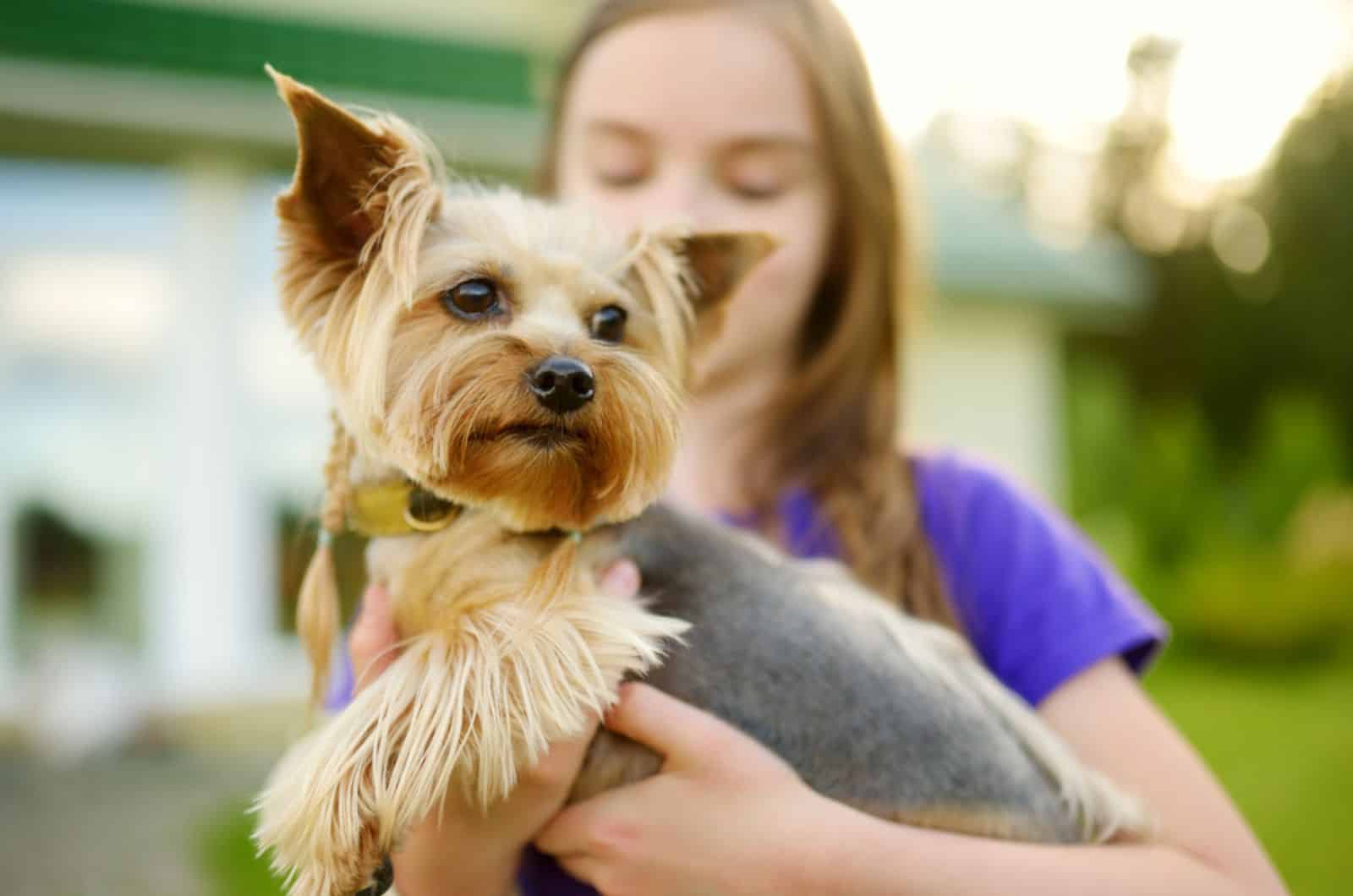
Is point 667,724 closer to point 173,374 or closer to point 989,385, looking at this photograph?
point 173,374

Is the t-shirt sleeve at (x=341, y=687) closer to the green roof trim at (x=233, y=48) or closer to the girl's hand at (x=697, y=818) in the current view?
the girl's hand at (x=697, y=818)

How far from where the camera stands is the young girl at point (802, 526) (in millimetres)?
2021

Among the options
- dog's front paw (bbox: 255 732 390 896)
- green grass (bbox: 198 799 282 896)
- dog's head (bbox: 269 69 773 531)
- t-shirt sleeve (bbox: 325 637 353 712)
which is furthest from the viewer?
green grass (bbox: 198 799 282 896)

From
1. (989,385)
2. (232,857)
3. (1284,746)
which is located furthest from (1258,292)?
(232,857)

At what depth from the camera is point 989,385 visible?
13711 millimetres

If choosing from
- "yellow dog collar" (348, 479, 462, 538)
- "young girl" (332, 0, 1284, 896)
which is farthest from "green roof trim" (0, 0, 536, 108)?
"yellow dog collar" (348, 479, 462, 538)

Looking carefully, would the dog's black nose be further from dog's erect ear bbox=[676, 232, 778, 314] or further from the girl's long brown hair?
the girl's long brown hair

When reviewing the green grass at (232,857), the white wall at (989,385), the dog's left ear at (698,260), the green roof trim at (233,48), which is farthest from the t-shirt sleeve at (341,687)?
the white wall at (989,385)

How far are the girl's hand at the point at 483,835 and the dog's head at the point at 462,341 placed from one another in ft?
1.40

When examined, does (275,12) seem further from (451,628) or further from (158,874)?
(451,628)

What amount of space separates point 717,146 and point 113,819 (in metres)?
6.58

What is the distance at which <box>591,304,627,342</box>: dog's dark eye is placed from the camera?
7.88ft

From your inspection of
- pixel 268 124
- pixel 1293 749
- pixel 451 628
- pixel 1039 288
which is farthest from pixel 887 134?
pixel 1039 288

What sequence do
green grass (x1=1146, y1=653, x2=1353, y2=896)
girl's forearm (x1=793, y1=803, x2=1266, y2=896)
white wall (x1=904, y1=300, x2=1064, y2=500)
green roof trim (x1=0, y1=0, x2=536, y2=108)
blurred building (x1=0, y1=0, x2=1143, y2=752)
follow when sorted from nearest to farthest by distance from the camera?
girl's forearm (x1=793, y1=803, x2=1266, y2=896) → green grass (x1=1146, y1=653, x2=1353, y2=896) → green roof trim (x1=0, y1=0, x2=536, y2=108) → blurred building (x1=0, y1=0, x2=1143, y2=752) → white wall (x1=904, y1=300, x2=1064, y2=500)
